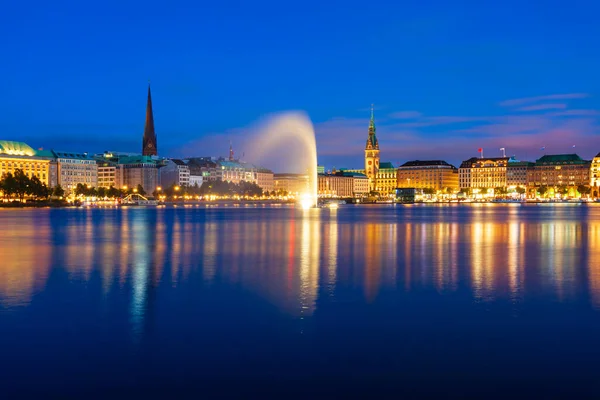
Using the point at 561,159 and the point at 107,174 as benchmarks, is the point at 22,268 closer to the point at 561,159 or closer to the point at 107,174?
the point at 107,174

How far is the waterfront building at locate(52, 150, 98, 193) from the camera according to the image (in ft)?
538

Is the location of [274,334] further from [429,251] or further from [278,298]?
[429,251]

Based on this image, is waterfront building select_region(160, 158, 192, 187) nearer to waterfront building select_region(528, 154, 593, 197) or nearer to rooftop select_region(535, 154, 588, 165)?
waterfront building select_region(528, 154, 593, 197)

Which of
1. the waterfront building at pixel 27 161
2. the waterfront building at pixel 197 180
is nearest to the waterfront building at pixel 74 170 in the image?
the waterfront building at pixel 27 161

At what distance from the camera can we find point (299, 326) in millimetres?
11961

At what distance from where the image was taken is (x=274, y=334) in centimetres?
1134

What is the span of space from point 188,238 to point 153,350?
996 inches

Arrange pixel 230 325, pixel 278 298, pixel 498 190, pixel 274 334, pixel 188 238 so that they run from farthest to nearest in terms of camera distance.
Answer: pixel 498 190
pixel 188 238
pixel 278 298
pixel 230 325
pixel 274 334

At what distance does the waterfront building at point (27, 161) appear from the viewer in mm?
144125

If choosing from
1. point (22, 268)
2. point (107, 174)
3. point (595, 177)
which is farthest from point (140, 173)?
point (22, 268)

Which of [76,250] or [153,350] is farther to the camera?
[76,250]

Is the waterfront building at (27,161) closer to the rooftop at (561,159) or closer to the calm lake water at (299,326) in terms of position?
the calm lake water at (299,326)

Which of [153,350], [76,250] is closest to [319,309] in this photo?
[153,350]

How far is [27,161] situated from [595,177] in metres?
150
